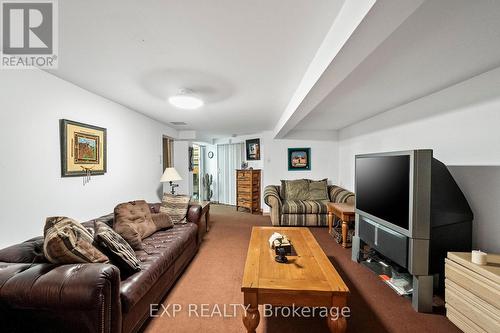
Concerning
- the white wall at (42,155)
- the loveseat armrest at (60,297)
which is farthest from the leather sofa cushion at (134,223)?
the loveseat armrest at (60,297)

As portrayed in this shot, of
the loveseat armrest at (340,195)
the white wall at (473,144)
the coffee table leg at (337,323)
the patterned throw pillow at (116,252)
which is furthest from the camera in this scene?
the loveseat armrest at (340,195)

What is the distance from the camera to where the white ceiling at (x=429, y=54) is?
119 cm

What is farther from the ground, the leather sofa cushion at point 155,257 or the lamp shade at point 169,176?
the lamp shade at point 169,176

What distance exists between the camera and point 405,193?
6.53ft

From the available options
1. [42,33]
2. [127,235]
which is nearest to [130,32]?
[42,33]

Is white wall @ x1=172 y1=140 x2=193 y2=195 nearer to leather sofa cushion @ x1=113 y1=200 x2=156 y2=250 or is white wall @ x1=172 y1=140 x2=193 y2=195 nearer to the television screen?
leather sofa cushion @ x1=113 y1=200 x2=156 y2=250

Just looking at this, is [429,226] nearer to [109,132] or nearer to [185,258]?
[185,258]

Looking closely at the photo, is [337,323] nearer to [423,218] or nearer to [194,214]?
[423,218]

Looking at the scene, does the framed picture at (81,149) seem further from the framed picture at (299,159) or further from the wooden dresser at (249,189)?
the framed picture at (299,159)

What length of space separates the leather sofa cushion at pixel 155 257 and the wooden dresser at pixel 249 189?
9.12ft

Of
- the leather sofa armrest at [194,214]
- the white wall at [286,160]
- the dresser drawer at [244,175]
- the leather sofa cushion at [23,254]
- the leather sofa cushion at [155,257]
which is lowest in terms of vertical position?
the leather sofa cushion at [155,257]

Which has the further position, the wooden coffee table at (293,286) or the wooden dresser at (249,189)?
the wooden dresser at (249,189)

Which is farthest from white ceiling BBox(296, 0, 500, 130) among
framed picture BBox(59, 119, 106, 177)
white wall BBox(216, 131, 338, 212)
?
framed picture BBox(59, 119, 106, 177)

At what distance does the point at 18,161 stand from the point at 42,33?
1150 millimetres
